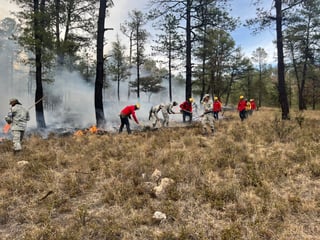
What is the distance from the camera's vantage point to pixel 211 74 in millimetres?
28094

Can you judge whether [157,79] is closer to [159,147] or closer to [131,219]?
[159,147]

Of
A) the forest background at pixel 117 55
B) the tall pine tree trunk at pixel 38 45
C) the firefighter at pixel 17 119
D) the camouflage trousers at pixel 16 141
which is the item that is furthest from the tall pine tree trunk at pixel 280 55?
the camouflage trousers at pixel 16 141

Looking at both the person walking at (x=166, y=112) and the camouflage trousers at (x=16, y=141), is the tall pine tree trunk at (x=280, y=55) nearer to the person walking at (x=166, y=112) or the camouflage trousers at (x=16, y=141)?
the person walking at (x=166, y=112)

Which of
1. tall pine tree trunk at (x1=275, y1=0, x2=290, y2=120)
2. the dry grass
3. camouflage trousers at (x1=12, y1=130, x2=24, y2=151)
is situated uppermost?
tall pine tree trunk at (x1=275, y1=0, x2=290, y2=120)

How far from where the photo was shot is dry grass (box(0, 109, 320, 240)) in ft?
11.2

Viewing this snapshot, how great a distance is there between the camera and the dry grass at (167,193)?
3.40 meters

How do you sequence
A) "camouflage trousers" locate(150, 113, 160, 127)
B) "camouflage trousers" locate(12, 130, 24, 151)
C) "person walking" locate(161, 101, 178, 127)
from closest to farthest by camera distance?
"camouflage trousers" locate(12, 130, 24, 151) < "camouflage trousers" locate(150, 113, 160, 127) < "person walking" locate(161, 101, 178, 127)

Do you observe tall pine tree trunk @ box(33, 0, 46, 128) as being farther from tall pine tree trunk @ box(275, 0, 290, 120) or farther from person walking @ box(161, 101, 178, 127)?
tall pine tree trunk @ box(275, 0, 290, 120)

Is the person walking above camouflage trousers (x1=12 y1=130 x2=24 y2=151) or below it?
above

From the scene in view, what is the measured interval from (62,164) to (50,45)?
26.2ft

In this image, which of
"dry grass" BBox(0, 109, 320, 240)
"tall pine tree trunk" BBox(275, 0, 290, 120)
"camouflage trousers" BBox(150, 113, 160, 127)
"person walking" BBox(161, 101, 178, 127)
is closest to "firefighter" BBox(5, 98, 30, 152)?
"dry grass" BBox(0, 109, 320, 240)

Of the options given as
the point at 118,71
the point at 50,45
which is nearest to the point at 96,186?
the point at 50,45

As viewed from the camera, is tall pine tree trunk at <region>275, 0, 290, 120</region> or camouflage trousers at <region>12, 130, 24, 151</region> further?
tall pine tree trunk at <region>275, 0, 290, 120</region>

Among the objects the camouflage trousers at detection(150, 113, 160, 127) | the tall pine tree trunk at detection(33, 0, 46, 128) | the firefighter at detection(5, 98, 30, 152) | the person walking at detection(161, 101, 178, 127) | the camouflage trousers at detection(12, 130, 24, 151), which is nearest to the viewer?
the camouflage trousers at detection(12, 130, 24, 151)
